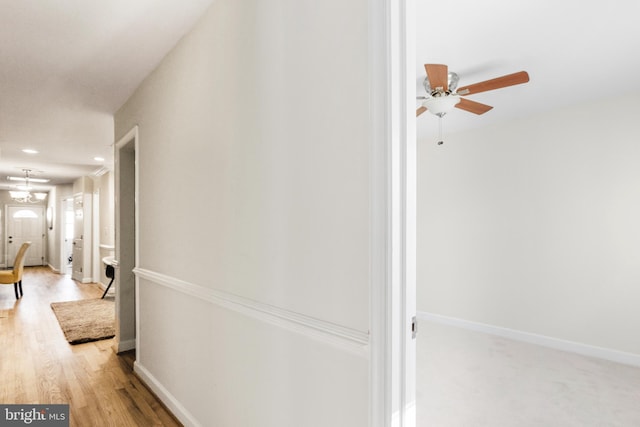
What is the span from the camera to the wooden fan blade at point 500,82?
2.19 metres

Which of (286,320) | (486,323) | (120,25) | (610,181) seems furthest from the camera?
(486,323)

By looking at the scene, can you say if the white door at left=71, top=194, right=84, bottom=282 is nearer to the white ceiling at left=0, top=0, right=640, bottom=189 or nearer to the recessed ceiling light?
the recessed ceiling light

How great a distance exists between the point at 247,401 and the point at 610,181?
12.3ft

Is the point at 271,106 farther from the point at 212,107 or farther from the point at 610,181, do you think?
the point at 610,181

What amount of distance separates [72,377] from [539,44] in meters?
4.31

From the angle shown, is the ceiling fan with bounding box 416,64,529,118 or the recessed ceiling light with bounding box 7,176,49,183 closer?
the ceiling fan with bounding box 416,64,529,118

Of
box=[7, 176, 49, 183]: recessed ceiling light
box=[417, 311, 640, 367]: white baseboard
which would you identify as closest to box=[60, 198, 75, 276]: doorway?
box=[7, 176, 49, 183]: recessed ceiling light

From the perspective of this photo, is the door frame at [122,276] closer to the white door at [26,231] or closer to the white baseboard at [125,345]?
the white baseboard at [125,345]

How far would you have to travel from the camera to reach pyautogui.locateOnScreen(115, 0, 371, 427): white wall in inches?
45.1

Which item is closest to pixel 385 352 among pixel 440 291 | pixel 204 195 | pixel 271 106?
pixel 271 106

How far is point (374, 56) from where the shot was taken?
1052mm

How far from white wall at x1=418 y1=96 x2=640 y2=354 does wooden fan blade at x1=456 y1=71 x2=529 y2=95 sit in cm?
180

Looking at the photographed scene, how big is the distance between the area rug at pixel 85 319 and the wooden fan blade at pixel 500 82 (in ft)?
14.5

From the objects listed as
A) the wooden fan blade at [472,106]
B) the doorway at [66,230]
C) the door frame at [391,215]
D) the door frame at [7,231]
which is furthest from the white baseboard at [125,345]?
the door frame at [7,231]
